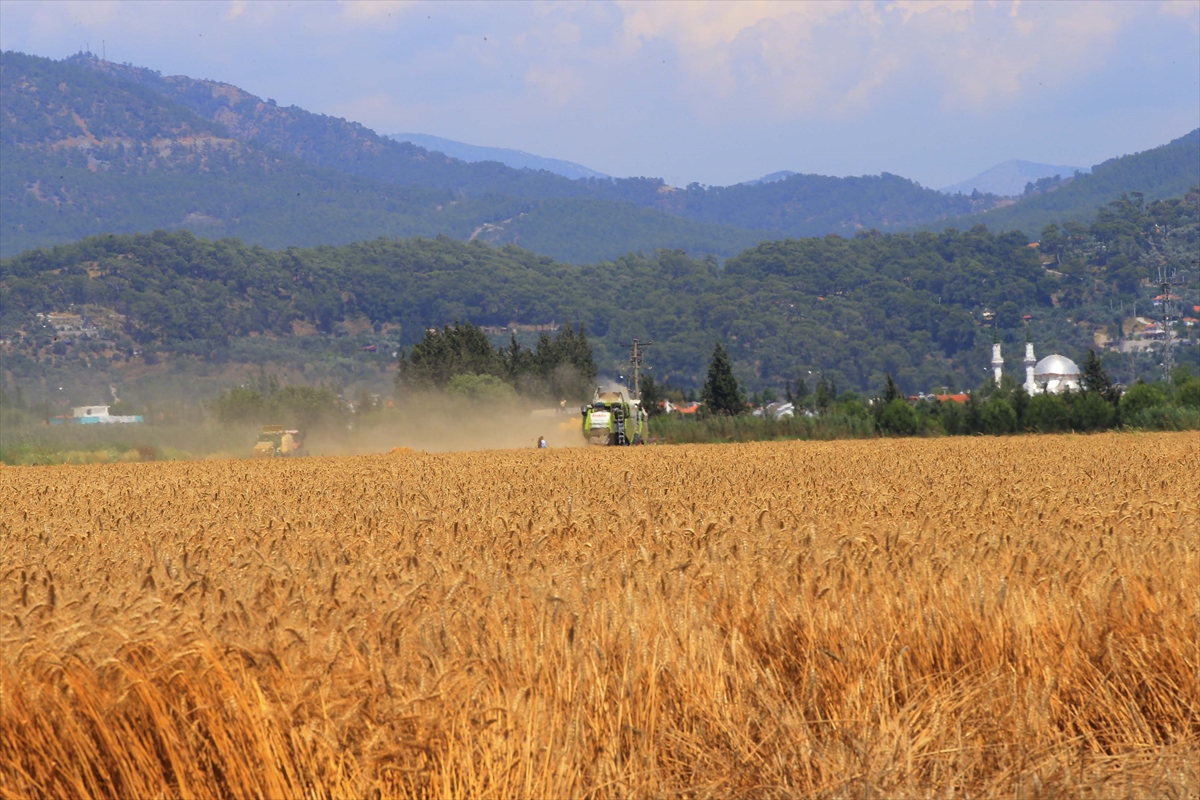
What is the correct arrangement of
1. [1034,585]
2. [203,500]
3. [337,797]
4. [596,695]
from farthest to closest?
1. [203,500]
2. [1034,585]
3. [596,695]
4. [337,797]

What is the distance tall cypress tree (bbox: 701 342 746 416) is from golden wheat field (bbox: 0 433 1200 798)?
330ft

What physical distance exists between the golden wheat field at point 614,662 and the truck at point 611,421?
149 feet

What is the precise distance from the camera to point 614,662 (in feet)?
21.1

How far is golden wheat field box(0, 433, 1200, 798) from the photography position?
5.39 meters

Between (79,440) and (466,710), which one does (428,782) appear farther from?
(79,440)

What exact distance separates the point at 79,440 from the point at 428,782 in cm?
6414

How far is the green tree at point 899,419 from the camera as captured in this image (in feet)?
249

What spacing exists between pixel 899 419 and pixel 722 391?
1357 inches

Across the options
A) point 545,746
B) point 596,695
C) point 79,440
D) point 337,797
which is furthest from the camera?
point 79,440

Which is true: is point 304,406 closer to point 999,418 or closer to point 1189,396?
point 999,418

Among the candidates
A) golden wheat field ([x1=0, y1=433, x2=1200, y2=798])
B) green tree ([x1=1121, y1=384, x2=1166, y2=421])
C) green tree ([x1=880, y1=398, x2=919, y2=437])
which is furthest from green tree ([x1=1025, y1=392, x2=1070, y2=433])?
golden wheat field ([x1=0, y1=433, x2=1200, y2=798])

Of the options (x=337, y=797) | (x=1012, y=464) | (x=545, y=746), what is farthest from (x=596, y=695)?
(x=1012, y=464)

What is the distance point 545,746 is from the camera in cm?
579

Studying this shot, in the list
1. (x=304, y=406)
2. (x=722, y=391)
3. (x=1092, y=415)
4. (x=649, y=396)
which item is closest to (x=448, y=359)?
(x=304, y=406)
